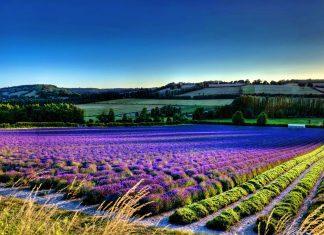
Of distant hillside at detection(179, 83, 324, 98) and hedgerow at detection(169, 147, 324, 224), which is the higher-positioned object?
distant hillside at detection(179, 83, 324, 98)

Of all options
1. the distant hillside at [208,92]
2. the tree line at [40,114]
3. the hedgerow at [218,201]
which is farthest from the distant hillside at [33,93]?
the hedgerow at [218,201]

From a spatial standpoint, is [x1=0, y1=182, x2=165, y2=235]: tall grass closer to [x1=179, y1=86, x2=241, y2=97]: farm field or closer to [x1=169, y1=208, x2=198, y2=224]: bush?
[x1=169, y1=208, x2=198, y2=224]: bush

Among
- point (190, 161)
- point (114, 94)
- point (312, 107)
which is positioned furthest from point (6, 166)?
point (114, 94)

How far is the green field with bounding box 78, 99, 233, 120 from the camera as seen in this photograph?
116562 mm

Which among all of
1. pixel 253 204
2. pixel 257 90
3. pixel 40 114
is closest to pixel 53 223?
pixel 253 204

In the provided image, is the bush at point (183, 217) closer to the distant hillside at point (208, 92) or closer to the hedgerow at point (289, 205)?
the hedgerow at point (289, 205)

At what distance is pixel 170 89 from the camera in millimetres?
163000

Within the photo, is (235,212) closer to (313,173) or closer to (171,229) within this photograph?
(171,229)

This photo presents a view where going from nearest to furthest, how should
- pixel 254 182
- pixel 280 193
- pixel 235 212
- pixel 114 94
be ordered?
pixel 235 212, pixel 280 193, pixel 254 182, pixel 114 94

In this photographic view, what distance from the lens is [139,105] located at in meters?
128

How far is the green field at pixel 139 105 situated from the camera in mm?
116562

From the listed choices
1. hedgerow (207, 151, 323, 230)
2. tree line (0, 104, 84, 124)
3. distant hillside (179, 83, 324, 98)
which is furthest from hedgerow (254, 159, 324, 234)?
distant hillside (179, 83, 324, 98)

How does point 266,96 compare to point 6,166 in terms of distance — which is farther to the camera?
point 266,96

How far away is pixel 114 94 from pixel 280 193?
141857 millimetres
